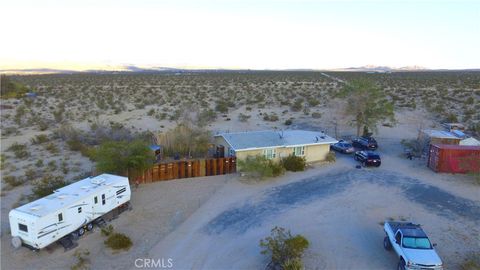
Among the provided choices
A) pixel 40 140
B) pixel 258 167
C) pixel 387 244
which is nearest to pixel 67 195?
pixel 258 167

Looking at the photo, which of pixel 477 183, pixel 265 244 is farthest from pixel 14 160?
pixel 477 183

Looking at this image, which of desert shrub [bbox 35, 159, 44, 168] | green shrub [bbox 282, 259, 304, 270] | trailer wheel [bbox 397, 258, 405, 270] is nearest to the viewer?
green shrub [bbox 282, 259, 304, 270]

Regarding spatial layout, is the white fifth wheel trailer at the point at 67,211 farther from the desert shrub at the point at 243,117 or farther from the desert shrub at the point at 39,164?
the desert shrub at the point at 243,117

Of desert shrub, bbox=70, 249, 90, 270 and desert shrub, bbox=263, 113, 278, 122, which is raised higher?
desert shrub, bbox=263, 113, 278, 122

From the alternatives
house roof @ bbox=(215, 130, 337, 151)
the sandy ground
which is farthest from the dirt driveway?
house roof @ bbox=(215, 130, 337, 151)

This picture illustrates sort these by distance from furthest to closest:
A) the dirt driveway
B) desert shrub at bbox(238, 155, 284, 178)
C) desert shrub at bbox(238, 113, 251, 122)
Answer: desert shrub at bbox(238, 113, 251, 122) < desert shrub at bbox(238, 155, 284, 178) < the dirt driveway

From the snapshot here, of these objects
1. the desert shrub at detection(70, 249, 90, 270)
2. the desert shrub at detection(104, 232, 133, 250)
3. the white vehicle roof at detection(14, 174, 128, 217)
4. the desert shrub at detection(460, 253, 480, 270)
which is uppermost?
the white vehicle roof at detection(14, 174, 128, 217)

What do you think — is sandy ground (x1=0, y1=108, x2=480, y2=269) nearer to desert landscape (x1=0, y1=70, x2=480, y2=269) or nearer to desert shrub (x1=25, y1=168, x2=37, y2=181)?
desert landscape (x1=0, y1=70, x2=480, y2=269)
